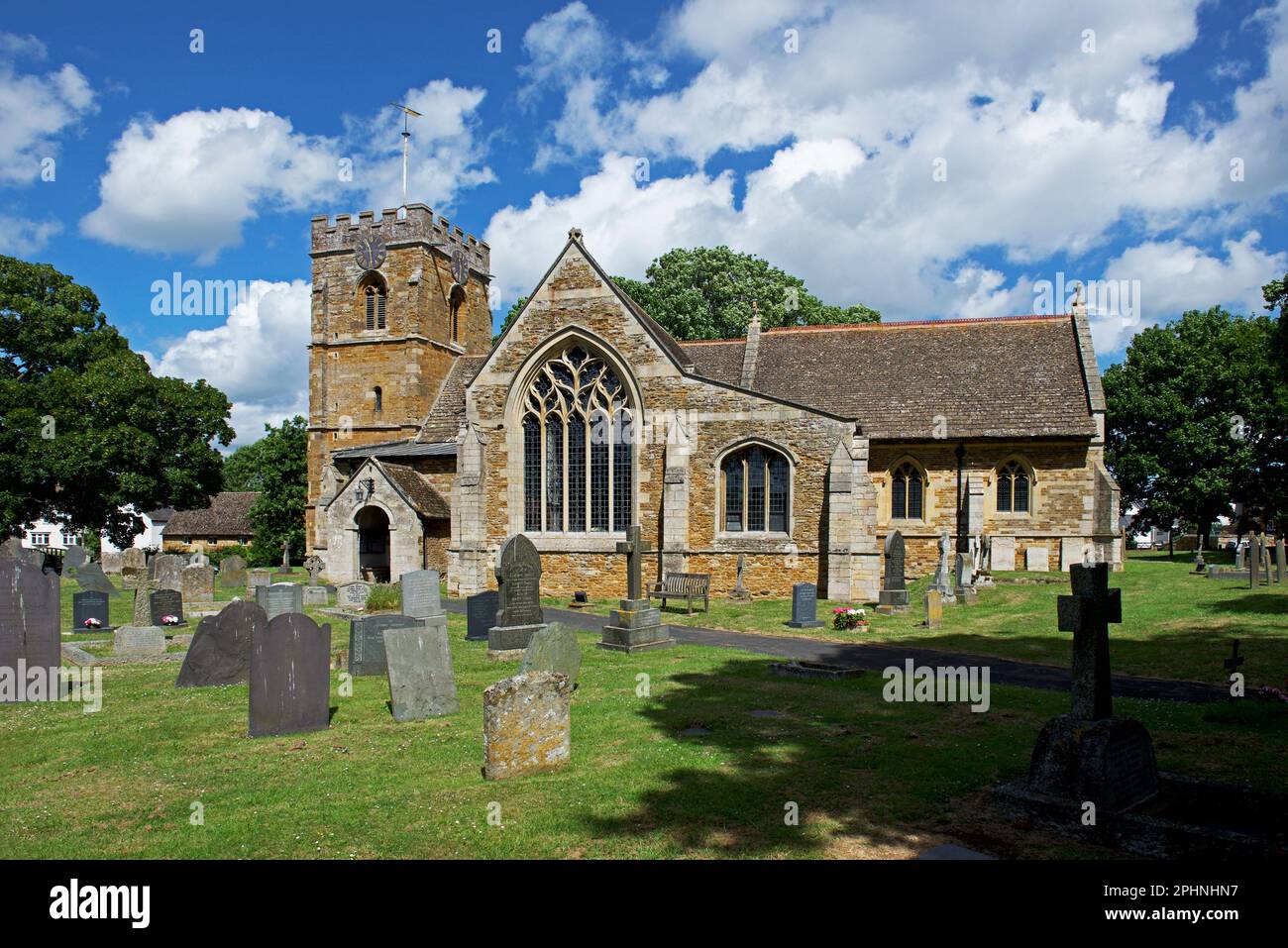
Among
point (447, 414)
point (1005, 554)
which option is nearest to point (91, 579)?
point (447, 414)

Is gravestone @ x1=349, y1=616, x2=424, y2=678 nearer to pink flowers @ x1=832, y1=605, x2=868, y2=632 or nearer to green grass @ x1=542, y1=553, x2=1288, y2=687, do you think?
green grass @ x1=542, y1=553, x2=1288, y2=687

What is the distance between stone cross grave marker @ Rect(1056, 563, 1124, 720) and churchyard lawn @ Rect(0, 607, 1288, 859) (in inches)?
47.2

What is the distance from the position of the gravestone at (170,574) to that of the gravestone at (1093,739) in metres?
23.6

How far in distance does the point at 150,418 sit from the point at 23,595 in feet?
84.8

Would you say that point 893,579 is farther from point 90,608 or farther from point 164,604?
point 90,608

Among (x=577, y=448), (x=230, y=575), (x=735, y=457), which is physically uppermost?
(x=577, y=448)

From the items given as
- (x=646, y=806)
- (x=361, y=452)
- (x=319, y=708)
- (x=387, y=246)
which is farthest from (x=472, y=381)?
(x=646, y=806)

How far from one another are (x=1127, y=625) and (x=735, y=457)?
423 inches

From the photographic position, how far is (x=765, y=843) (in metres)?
6.08

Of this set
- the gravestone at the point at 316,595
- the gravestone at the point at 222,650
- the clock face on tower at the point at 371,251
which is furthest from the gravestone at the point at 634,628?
the clock face on tower at the point at 371,251

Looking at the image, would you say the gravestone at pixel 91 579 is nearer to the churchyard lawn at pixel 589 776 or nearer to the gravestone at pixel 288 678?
the churchyard lawn at pixel 589 776

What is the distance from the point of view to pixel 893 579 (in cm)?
2111

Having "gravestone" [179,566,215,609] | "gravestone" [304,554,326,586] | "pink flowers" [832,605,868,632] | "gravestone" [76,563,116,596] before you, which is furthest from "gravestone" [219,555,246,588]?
"pink flowers" [832,605,868,632]
